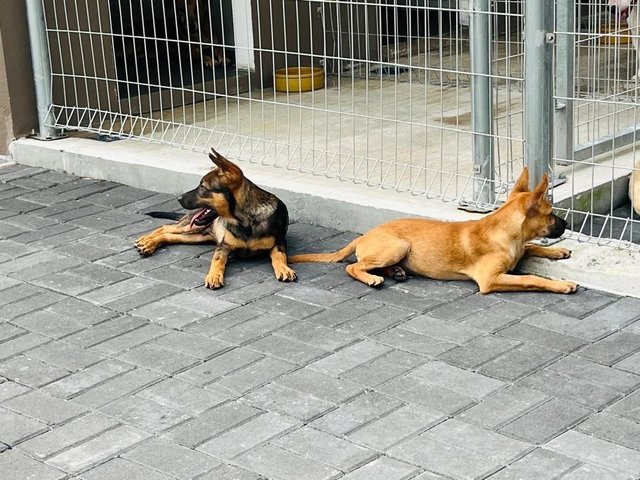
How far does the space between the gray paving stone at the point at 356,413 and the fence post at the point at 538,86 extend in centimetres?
200

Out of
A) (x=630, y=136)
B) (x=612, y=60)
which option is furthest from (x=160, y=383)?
(x=612, y=60)

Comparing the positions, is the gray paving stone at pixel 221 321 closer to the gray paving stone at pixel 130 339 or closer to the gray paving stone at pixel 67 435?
the gray paving stone at pixel 130 339

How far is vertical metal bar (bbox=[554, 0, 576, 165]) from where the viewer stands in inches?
262

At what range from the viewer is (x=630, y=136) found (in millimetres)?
7207

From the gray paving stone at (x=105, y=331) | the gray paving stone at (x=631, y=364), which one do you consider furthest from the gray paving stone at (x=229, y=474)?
the gray paving stone at (x=631, y=364)

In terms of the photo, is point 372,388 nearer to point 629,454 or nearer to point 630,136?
point 629,454

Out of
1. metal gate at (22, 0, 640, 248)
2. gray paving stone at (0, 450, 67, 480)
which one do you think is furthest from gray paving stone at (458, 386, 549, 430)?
metal gate at (22, 0, 640, 248)

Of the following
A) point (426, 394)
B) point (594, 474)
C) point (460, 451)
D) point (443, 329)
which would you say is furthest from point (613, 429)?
point (443, 329)

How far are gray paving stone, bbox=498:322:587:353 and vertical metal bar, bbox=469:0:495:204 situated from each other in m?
1.33

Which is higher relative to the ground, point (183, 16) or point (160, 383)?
point (183, 16)

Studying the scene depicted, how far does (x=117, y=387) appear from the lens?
15.5 feet

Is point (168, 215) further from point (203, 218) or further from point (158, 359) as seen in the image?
point (158, 359)

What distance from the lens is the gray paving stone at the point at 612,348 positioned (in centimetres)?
477

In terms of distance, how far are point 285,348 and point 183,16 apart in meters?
6.45
